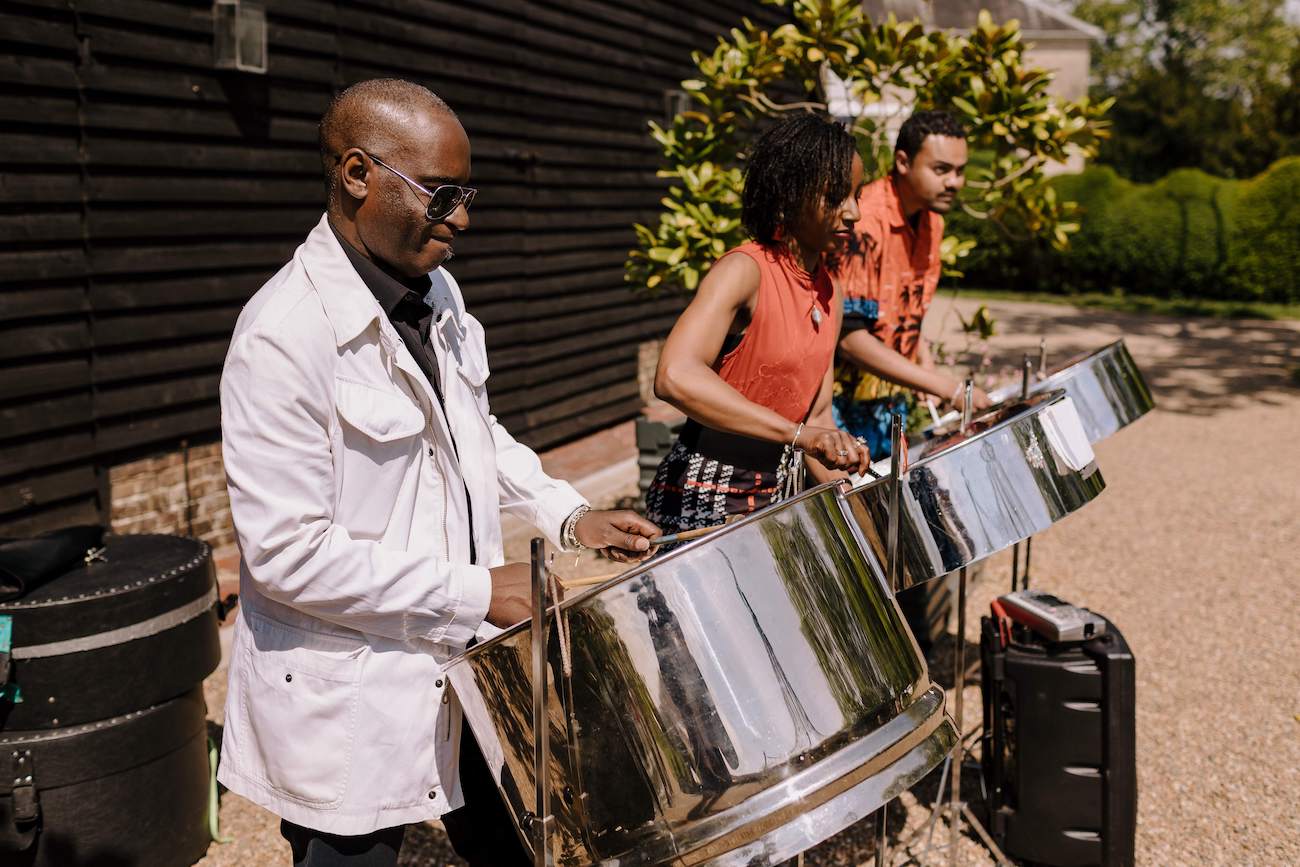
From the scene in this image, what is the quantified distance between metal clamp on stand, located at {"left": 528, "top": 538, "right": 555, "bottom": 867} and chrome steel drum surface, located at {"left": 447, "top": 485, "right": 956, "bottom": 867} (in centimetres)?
2

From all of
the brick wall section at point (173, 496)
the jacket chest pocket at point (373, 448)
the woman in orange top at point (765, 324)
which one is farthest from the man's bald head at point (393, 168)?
the brick wall section at point (173, 496)

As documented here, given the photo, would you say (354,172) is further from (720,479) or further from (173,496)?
(173,496)

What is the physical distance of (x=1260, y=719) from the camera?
316 centimetres

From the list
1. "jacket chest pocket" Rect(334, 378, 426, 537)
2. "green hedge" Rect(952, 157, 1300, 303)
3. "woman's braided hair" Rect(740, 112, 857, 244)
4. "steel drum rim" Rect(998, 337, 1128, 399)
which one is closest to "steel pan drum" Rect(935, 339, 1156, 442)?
"steel drum rim" Rect(998, 337, 1128, 399)

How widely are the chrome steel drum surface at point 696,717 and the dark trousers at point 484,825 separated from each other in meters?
0.33

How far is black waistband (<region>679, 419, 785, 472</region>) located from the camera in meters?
2.00

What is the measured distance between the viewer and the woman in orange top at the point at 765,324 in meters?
1.93

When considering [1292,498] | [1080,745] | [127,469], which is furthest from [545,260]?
[1080,745]

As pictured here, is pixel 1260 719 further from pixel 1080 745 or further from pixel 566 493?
pixel 566 493

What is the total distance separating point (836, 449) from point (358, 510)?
2.53ft

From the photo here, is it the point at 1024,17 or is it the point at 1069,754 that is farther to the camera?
the point at 1024,17

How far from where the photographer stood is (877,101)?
4.02 m

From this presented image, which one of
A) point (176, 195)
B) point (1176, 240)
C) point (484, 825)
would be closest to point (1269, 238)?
point (1176, 240)

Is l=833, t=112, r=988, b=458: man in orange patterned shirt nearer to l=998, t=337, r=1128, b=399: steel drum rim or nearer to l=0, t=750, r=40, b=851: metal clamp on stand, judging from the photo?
l=998, t=337, r=1128, b=399: steel drum rim
